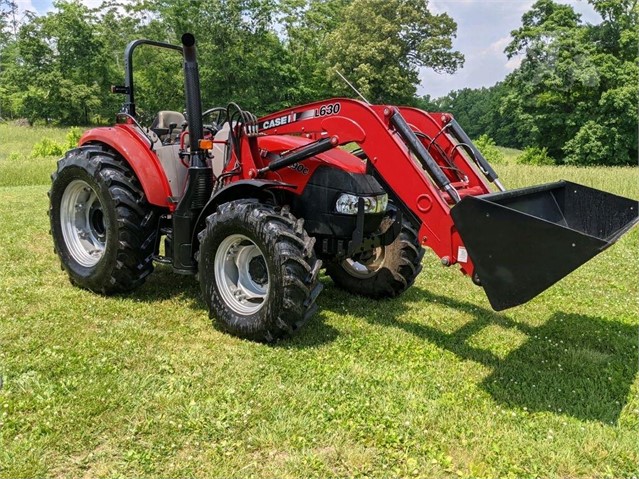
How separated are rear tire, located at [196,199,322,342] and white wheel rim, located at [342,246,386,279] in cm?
131

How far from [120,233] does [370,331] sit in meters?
2.45

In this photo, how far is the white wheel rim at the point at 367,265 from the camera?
5.40 m

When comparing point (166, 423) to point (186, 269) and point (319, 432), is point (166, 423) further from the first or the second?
point (186, 269)

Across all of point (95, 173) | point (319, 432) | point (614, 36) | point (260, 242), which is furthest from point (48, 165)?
point (614, 36)

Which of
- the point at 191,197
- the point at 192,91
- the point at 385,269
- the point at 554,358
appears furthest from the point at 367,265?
the point at 192,91

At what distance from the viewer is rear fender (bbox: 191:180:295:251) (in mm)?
4309

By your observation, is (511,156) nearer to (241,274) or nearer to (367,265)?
(367,265)

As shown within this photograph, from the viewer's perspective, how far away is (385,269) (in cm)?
529

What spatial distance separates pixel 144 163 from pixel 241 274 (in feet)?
4.88

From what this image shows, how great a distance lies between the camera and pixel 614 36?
35.5 meters

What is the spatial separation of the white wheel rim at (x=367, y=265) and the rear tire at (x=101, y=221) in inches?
77.9

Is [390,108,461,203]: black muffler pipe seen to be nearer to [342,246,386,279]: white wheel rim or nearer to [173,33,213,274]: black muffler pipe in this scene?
[342,246,386,279]: white wheel rim

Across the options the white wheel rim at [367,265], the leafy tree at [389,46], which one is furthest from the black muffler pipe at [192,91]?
the leafy tree at [389,46]

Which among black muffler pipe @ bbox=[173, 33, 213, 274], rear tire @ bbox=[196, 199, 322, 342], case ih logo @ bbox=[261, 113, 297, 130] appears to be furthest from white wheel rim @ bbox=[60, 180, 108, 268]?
case ih logo @ bbox=[261, 113, 297, 130]
